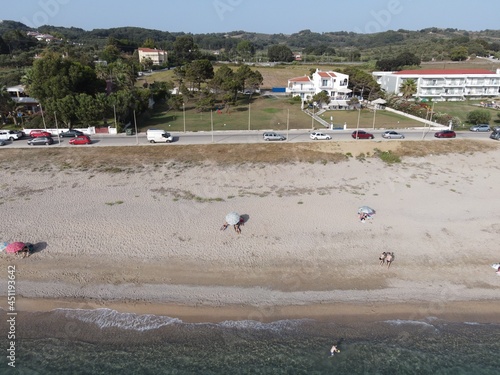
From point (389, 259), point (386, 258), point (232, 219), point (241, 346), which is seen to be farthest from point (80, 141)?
point (389, 259)

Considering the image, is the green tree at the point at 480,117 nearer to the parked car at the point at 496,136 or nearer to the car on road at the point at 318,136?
the parked car at the point at 496,136

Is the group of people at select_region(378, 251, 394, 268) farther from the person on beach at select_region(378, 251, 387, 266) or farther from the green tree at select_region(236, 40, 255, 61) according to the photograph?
the green tree at select_region(236, 40, 255, 61)

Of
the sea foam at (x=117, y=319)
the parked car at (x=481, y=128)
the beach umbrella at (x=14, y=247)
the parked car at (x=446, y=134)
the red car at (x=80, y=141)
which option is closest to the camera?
the sea foam at (x=117, y=319)

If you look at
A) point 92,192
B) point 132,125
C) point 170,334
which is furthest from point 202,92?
point 170,334

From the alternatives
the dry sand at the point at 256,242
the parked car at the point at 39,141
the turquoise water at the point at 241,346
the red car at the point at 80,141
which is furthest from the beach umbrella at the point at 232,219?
Result: the parked car at the point at 39,141

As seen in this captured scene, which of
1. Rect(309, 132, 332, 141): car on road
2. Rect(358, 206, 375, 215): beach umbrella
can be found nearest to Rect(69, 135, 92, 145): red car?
Rect(309, 132, 332, 141): car on road

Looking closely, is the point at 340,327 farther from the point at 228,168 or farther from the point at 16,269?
the point at 228,168

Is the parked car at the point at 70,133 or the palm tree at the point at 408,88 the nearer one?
the parked car at the point at 70,133

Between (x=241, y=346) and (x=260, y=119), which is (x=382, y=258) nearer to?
(x=241, y=346)
